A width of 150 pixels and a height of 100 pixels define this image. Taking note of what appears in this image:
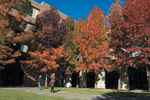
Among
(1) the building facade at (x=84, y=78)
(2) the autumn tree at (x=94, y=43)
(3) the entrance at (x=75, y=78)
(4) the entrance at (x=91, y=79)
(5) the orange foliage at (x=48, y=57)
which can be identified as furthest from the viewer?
(3) the entrance at (x=75, y=78)

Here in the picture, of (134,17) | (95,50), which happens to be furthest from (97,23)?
(134,17)

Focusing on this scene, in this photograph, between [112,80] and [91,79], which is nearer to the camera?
[112,80]

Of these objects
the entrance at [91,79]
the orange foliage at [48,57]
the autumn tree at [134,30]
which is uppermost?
the autumn tree at [134,30]

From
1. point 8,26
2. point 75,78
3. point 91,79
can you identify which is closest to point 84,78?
point 91,79

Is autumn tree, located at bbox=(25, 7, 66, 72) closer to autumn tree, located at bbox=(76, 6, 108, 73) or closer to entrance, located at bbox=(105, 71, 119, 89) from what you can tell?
autumn tree, located at bbox=(76, 6, 108, 73)

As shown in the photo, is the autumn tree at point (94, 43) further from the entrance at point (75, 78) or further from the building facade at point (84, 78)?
the entrance at point (75, 78)

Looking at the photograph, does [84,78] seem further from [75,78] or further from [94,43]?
[94,43]

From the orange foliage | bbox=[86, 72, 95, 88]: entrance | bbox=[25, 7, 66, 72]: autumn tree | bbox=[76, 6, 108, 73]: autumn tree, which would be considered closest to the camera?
bbox=[76, 6, 108, 73]: autumn tree

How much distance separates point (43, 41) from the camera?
18.2m

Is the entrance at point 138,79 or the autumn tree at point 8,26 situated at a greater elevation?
the autumn tree at point 8,26

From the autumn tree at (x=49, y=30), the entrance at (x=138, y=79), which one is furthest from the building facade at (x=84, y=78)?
the autumn tree at (x=49, y=30)

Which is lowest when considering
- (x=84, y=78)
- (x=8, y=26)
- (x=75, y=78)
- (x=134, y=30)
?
(x=75, y=78)

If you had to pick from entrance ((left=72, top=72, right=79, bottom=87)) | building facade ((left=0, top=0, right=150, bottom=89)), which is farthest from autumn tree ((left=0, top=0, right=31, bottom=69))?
entrance ((left=72, top=72, right=79, bottom=87))

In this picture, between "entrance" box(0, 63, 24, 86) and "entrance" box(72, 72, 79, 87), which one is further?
"entrance" box(72, 72, 79, 87)
